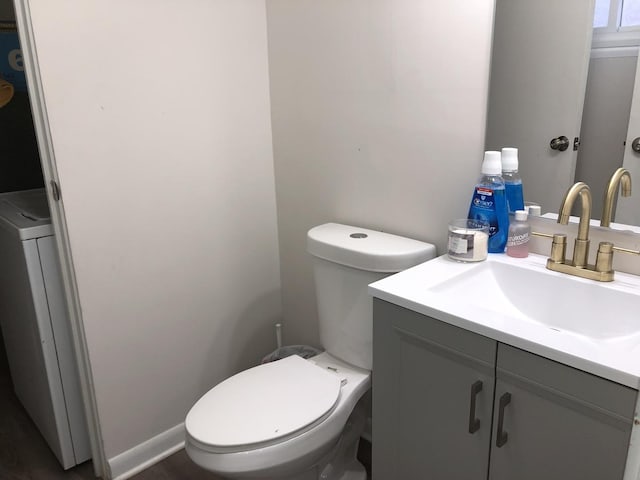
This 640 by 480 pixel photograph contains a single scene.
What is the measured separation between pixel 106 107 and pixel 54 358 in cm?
84

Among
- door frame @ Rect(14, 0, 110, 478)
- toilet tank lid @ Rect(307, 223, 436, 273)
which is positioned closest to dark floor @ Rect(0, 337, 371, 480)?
door frame @ Rect(14, 0, 110, 478)

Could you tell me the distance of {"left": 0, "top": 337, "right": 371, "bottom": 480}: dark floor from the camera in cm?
180

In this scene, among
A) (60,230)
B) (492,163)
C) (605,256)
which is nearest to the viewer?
(605,256)

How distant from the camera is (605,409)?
2.87ft

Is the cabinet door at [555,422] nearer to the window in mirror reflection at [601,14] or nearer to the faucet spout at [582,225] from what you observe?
the faucet spout at [582,225]

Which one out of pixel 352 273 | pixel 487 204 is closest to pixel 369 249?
pixel 352 273

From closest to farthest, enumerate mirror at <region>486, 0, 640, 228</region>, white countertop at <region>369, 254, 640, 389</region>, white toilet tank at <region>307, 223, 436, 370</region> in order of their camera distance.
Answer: white countertop at <region>369, 254, 640, 389</region>
mirror at <region>486, 0, 640, 228</region>
white toilet tank at <region>307, 223, 436, 370</region>

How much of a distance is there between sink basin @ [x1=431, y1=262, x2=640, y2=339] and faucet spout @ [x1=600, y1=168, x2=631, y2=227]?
0.17 m

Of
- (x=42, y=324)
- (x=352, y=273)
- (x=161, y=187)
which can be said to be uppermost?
(x=161, y=187)

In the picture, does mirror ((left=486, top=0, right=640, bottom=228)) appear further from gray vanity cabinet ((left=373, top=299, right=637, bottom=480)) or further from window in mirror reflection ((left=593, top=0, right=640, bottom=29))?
gray vanity cabinet ((left=373, top=299, right=637, bottom=480))

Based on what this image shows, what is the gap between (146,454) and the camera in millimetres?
1834

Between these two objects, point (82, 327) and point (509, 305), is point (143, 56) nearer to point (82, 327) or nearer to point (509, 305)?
point (82, 327)

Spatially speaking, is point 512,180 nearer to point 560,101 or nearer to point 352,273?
point 560,101

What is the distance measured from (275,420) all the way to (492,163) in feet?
2.81
